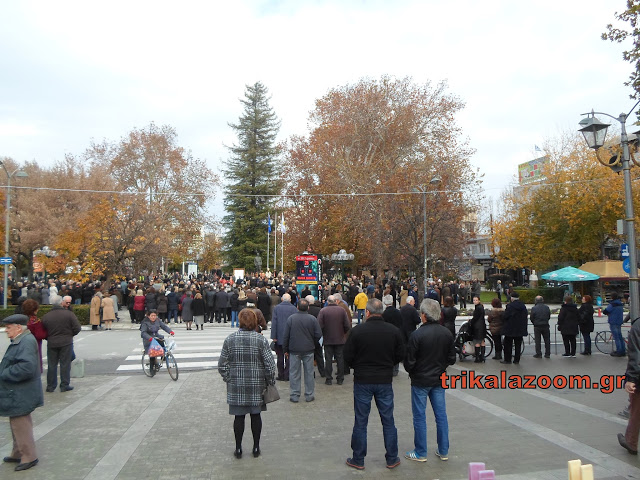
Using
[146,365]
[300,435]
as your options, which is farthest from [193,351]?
[300,435]

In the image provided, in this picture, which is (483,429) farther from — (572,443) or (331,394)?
(331,394)

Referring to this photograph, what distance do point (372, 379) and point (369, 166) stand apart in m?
35.5

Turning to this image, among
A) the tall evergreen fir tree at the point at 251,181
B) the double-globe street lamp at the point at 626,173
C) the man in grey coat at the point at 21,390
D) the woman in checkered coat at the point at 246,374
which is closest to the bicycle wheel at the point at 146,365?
the man in grey coat at the point at 21,390

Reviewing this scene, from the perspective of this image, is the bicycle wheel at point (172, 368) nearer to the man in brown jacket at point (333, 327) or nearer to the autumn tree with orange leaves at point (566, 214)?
the man in brown jacket at point (333, 327)

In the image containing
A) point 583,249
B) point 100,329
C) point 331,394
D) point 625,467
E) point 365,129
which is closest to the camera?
point 625,467

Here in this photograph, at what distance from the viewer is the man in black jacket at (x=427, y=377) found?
557 centimetres

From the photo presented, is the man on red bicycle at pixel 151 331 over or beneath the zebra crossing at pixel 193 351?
over

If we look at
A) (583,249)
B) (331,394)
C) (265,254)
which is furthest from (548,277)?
(265,254)

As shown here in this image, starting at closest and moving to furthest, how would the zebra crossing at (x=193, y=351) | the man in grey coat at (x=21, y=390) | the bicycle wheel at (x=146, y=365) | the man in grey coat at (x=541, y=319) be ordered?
the man in grey coat at (x=21, y=390), the bicycle wheel at (x=146, y=365), the zebra crossing at (x=193, y=351), the man in grey coat at (x=541, y=319)

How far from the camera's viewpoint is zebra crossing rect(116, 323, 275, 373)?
12008 millimetres

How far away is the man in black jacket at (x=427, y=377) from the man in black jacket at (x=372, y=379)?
0.22m

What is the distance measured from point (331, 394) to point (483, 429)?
9.94ft

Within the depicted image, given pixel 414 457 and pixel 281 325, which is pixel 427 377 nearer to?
pixel 414 457

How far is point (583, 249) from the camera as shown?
34906 millimetres
